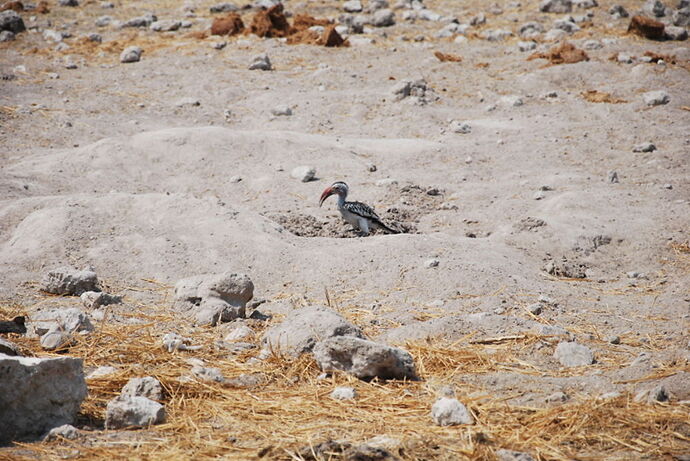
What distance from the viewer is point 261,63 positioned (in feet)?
39.4

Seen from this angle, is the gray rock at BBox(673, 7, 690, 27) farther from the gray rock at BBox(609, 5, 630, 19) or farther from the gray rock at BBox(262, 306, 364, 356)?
the gray rock at BBox(262, 306, 364, 356)

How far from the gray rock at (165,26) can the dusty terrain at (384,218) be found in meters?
0.45

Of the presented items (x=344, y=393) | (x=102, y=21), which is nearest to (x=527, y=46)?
(x=102, y=21)

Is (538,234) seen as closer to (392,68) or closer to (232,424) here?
(232,424)

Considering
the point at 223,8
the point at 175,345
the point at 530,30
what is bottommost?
the point at 530,30

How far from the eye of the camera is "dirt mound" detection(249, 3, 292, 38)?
44.8 feet

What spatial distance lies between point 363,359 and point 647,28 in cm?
1112

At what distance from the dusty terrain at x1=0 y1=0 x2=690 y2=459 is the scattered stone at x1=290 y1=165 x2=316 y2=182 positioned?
0.34ft

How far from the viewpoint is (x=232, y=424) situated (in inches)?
127

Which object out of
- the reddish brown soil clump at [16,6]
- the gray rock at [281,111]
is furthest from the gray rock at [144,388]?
the reddish brown soil clump at [16,6]

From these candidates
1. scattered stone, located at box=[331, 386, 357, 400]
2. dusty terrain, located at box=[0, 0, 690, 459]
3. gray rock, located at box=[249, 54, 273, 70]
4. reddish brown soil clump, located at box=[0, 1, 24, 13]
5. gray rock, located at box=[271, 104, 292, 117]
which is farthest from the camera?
reddish brown soil clump, located at box=[0, 1, 24, 13]

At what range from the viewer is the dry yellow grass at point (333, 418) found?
294 centimetres

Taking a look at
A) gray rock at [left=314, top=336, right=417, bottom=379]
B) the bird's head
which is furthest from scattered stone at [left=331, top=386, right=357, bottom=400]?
the bird's head

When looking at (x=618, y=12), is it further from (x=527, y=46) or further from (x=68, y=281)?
(x=68, y=281)
